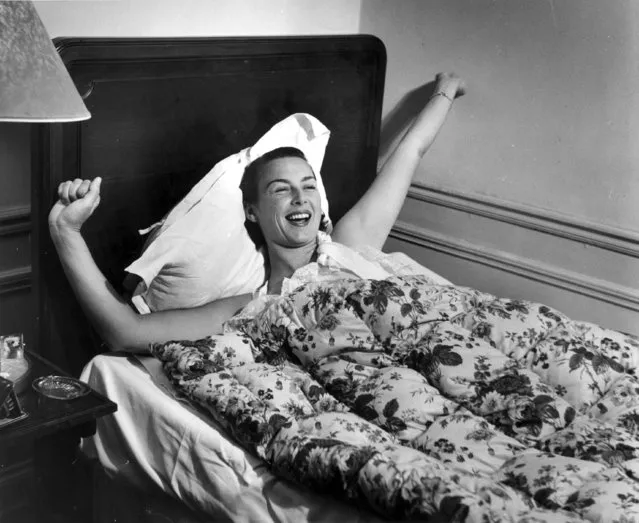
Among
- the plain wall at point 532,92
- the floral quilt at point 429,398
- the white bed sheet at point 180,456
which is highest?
the plain wall at point 532,92

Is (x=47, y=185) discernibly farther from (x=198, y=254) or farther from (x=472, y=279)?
(x=472, y=279)

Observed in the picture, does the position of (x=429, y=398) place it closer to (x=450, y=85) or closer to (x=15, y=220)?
(x=15, y=220)

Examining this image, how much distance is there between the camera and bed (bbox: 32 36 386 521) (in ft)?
5.41

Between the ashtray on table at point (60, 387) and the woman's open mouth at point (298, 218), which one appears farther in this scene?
the woman's open mouth at point (298, 218)

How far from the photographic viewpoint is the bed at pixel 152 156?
5.41ft

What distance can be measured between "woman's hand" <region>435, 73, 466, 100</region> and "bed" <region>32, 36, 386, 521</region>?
0.31 meters

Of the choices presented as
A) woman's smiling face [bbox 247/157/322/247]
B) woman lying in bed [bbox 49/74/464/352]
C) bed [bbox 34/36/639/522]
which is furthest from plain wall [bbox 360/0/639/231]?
woman's smiling face [bbox 247/157/322/247]

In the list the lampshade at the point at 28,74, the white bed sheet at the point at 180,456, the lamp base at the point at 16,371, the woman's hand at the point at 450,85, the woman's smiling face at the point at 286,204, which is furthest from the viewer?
→ the woman's hand at the point at 450,85

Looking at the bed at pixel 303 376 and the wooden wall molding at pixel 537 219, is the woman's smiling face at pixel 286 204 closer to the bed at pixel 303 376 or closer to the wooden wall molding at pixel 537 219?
the bed at pixel 303 376

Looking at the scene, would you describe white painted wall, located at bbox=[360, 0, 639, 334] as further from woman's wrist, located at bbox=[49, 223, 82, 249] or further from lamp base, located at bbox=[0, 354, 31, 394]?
lamp base, located at bbox=[0, 354, 31, 394]

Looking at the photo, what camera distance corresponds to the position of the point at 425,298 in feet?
6.16

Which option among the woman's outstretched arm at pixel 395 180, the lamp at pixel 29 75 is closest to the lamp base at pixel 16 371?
the lamp at pixel 29 75

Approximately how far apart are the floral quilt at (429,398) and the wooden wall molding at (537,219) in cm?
58

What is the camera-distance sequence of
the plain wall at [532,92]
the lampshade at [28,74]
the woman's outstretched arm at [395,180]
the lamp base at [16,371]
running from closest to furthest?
1. the lampshade at [28,74]
2. the lamp base at [16,371]
3. the plain wall at [532,92]
4. the woman's outstretched arm at [395,180]
